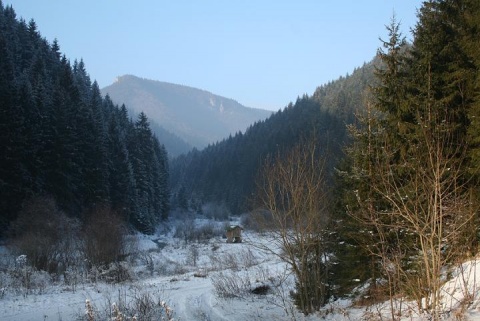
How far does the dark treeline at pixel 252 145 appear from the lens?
10773 centimetres

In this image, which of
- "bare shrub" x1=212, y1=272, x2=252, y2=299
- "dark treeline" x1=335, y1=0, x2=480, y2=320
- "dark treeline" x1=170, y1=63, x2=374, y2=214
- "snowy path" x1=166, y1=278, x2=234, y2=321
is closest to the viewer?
"dark treeline" x1=335, y1=0, x2=480, y2=320

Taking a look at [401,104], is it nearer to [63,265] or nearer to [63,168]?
[63,265]

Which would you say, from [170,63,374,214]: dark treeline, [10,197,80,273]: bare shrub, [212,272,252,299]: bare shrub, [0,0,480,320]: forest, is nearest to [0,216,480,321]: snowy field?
[212,272,252,299]: bare shrub

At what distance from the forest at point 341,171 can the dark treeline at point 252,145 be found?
2636 mm

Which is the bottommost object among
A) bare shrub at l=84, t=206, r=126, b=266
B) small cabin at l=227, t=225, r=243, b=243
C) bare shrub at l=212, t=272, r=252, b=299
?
small cabin at l=227, t=225, r=243, b=243

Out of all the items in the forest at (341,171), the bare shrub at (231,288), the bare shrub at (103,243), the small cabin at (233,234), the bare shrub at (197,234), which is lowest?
the bare shrub at (197,234)

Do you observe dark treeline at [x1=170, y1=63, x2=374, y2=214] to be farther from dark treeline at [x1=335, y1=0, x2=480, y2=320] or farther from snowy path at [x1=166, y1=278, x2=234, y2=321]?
dark treeline at [x1=335, y1=0, x2=480, y2=320]

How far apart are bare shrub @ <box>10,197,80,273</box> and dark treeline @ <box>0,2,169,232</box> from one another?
619 cm

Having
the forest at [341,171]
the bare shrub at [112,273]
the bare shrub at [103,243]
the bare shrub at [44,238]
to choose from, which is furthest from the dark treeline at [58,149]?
the bare shrub at [112,273]

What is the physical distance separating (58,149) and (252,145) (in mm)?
89865

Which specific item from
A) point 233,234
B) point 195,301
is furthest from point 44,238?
point 233,234

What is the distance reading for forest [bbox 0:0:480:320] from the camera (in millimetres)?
7906

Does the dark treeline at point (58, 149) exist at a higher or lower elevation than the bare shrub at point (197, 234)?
higher

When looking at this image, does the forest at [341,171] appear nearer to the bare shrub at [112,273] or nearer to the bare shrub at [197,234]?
the bare shrub at [197,234]
